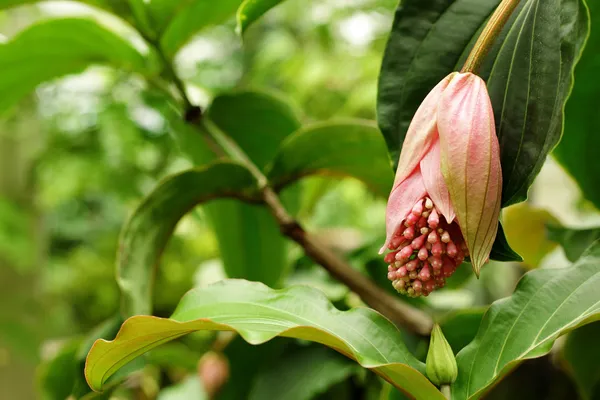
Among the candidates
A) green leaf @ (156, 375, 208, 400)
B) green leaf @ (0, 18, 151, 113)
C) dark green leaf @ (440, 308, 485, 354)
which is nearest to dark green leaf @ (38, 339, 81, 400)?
green leaf @ (156, 375, 208, 400)

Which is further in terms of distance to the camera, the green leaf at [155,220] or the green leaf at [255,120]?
the green leaf at [255,120]

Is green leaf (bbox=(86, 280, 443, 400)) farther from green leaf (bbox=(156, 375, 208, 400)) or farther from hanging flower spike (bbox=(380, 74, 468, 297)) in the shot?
green leaf (bbox=(156, 375, 208, 400))

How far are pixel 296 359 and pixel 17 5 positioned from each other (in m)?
0.37

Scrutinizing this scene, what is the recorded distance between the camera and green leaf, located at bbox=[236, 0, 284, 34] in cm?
33

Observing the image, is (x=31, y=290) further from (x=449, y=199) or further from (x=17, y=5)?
(x=449, y=199)

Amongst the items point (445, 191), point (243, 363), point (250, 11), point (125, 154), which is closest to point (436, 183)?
point (445, 191)

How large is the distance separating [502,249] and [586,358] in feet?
0.81

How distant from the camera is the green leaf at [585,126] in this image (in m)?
0.39

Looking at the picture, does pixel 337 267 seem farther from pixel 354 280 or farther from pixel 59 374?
pixel 59 374

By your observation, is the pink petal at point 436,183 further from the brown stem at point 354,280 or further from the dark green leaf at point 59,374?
the dark green leaf at point 59,374

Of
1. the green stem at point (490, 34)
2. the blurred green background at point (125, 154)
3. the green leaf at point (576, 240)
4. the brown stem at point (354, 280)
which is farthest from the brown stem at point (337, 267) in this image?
the blurred green background at point (125, 154)

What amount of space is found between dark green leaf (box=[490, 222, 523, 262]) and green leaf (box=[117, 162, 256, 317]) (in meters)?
0.21

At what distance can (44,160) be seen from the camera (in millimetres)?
1497

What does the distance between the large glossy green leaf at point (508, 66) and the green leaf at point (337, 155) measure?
4.7 inches
